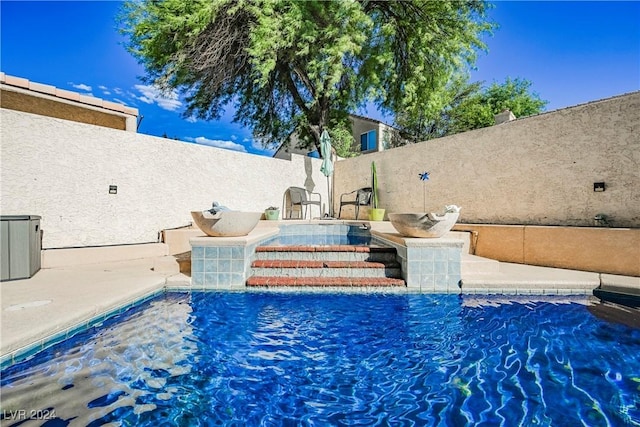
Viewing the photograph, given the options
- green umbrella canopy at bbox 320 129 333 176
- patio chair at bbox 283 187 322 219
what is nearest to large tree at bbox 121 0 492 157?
green umbrella canopy at bbox 320 129 333 176

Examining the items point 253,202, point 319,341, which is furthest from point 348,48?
point 319,341

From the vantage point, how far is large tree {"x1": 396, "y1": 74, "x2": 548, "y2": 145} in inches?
672

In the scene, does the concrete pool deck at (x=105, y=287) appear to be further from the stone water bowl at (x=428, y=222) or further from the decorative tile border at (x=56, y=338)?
the stone water bowl at (x=428, y=222)

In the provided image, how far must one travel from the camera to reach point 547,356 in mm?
2195

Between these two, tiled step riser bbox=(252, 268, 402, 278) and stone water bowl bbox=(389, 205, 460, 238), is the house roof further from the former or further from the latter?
stone water bowl bbox=(389, 205, 460, 238)

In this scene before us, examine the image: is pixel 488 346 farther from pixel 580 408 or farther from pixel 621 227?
pixel 621 227

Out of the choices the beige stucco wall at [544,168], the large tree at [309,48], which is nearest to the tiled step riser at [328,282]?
the beige stucco wall at [544,168]

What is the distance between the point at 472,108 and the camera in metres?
17.7

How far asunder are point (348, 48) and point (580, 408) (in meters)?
9.46

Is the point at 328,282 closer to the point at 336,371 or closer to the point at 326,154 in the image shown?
the point at 336,371

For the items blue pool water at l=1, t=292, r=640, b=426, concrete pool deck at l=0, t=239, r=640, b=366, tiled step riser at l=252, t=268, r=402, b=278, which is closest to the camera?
→ blue pool water at l=1, t=292, r=640, b=426

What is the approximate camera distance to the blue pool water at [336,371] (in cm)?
155

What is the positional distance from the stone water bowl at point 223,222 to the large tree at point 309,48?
6243 mm

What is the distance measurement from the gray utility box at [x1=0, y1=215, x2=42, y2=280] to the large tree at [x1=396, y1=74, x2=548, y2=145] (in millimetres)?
14238
